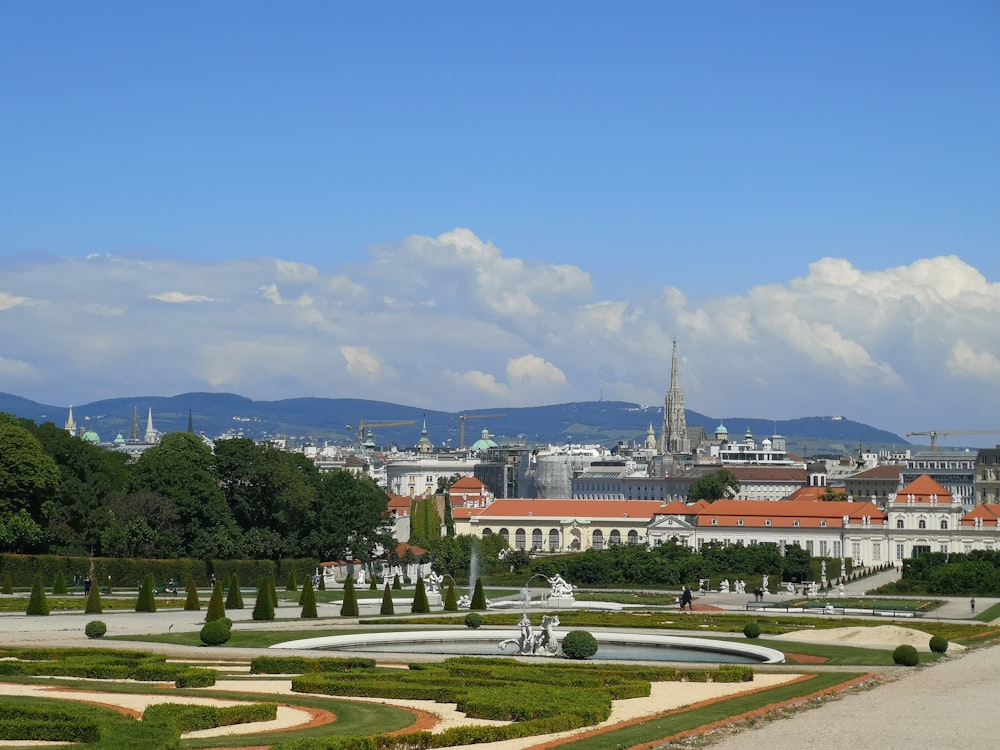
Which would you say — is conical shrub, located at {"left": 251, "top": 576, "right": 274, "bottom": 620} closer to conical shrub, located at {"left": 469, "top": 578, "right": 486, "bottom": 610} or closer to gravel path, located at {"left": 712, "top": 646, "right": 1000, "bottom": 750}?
conical shrub, located at {"left": 469, "top": 578, "right": 486, "bottom": 610}

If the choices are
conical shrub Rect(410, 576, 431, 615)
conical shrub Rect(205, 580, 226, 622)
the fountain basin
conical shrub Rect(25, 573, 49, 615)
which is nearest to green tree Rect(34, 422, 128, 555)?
conical shrub Rect(25, 573, 49, 615)

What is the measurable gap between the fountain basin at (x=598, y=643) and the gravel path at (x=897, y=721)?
7.19m

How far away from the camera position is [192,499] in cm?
8019

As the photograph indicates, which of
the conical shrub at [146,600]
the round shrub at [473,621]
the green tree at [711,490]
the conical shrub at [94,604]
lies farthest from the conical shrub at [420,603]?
the green tree at [711,490]

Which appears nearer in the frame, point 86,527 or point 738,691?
point 738,691

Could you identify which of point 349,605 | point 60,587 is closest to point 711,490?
point 60,587

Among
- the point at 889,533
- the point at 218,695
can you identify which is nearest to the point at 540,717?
the point at 218,695

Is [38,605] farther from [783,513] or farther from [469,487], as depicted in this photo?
[469,487]

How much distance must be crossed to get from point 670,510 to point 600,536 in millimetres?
10947

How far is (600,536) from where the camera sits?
140 metres

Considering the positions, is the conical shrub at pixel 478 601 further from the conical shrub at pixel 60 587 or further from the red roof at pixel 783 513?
the red roof at pixel 783 513

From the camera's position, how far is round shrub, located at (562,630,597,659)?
129 ft

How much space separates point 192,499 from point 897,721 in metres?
57.3

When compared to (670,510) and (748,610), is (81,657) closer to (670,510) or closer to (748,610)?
(748,610)
